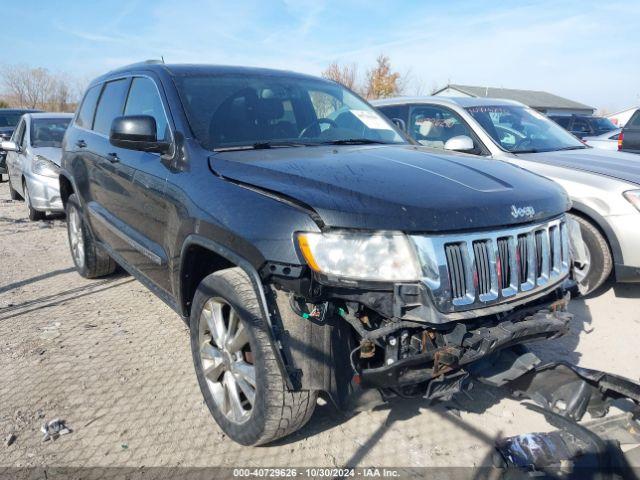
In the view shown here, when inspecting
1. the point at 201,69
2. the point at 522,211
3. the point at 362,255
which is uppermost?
the point at 201,69

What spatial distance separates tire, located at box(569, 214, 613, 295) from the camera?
172 inches

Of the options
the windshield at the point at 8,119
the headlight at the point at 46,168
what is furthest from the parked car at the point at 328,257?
the windshield at the point at 8,119

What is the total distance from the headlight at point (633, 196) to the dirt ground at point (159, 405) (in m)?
0.91

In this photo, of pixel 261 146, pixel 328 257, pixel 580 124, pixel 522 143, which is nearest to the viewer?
pixel 328 257

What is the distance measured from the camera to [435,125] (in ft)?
18.9

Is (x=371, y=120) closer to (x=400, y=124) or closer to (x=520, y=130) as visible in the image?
(x=400, y=124)

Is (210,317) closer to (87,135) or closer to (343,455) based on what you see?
(343,455)

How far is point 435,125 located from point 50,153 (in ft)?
18.9

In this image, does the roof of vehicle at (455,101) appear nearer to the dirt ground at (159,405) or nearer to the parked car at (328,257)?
the dirt ground at (159,405)

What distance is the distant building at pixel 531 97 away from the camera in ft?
142

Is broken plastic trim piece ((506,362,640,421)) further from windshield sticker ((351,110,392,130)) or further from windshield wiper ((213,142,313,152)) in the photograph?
windshield sticker ((351,110,392,130))

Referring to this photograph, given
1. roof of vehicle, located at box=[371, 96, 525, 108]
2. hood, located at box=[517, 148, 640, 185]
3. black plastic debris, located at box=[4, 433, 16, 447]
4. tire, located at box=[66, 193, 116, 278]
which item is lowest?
black plastic debris, located at box=[4, 433, 16, 447]

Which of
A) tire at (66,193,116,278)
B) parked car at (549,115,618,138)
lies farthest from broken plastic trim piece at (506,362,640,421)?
parked car at (549,115,618,138)

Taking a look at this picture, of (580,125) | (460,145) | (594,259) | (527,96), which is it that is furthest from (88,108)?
(527,96)
